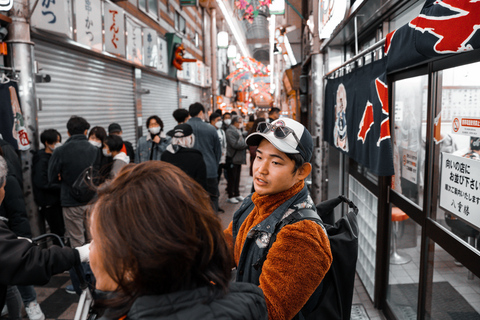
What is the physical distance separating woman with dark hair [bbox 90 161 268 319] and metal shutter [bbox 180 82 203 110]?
14309 millimetres

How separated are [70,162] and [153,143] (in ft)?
5.62

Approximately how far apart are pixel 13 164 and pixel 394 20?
4801 millimetres

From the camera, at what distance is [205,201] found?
1.17 meters

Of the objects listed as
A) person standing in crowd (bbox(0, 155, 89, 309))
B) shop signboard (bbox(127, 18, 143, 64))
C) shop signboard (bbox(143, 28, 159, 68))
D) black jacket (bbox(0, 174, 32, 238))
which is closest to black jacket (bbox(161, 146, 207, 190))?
black jacket (bbox(0, 174, 32, 238))

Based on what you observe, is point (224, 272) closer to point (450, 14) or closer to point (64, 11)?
point (450, 14)

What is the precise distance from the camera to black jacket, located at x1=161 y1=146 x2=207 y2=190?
5000mm

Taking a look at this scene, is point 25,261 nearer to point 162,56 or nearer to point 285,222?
point 285,222

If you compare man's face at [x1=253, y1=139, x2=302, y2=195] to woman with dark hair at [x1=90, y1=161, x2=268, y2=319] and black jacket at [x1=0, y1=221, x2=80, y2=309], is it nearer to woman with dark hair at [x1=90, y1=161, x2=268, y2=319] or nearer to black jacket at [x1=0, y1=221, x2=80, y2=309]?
woman with dark hair at [x1=90, y1=161, x2=268, y2=319]

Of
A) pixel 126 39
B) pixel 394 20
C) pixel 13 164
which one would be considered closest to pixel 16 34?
pixel 13 164

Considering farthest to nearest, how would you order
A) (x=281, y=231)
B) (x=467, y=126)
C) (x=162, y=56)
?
(x=162, y=56) → (x=467, y=126) → (x=281, y=231)

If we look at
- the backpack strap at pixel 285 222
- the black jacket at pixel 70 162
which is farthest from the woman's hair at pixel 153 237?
the black jacket at pixel 70 162

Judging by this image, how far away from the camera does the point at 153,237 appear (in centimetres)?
101

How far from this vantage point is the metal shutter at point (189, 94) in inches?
613

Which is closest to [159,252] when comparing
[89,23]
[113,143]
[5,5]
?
[113,143]
